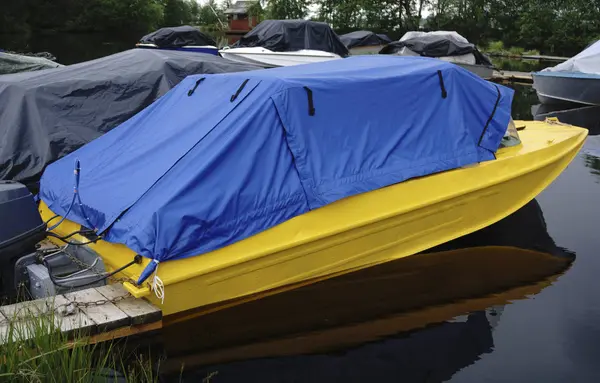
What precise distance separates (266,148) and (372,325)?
162cm

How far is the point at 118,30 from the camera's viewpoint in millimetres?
54625

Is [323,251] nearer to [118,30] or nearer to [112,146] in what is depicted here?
[112,146]

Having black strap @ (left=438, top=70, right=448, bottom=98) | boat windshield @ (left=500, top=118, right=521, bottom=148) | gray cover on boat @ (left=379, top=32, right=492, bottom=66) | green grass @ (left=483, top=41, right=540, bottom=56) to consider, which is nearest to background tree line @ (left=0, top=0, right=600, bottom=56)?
green grass @ (left=483, top=41, right=540, bottom=56)

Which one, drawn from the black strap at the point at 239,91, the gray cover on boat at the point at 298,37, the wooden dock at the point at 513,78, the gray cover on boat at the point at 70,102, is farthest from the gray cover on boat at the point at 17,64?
the wooden dock at the point at 513,78

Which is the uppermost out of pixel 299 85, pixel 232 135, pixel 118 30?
pixel 299 85

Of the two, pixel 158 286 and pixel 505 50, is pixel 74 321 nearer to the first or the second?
pixel 158 286

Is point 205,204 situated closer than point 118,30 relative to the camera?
Yes

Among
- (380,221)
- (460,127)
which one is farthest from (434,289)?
(460,127)

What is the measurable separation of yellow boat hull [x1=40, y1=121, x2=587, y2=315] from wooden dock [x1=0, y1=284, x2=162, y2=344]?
0.14m

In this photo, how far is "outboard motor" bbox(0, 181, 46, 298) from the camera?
13.7 ft

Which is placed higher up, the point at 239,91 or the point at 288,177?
the point at 239,91

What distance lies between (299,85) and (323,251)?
135 cm

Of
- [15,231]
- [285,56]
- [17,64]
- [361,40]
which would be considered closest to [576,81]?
[285,56]

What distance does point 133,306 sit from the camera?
4117mm
